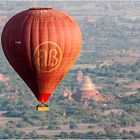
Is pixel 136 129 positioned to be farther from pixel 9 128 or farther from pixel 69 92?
pixel 69 92

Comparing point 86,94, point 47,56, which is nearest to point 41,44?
point 47,56

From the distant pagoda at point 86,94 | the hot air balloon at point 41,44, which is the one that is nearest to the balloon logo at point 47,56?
the hot air balloon at point 41,44

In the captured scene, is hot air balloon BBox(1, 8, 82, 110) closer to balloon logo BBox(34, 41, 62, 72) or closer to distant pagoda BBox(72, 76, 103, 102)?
balloon logo BBox(34, 41, 62, 72)

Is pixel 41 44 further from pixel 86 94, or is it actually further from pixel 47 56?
pixel 86 94

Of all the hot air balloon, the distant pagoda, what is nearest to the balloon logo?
the hot air balloon

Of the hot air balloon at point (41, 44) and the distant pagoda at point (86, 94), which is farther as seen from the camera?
the distant pagoda at point (86, 94)

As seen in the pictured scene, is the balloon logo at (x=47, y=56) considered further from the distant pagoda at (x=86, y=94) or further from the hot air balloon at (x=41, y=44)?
the distant pagoda at (x=86, y=94)

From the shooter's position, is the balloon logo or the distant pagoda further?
the distant pagoda

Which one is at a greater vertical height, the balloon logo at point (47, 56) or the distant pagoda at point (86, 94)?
the balloon logo at point (47, 56)
